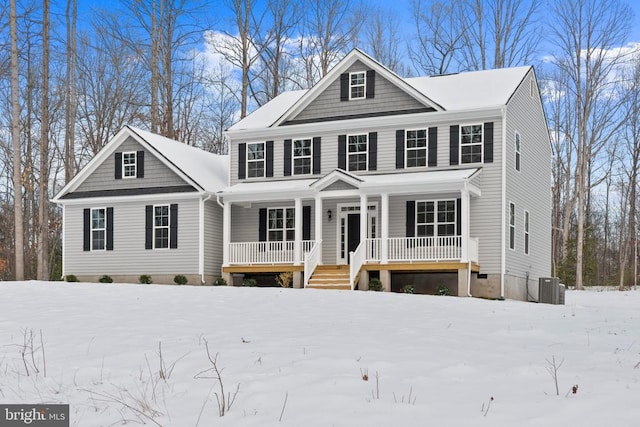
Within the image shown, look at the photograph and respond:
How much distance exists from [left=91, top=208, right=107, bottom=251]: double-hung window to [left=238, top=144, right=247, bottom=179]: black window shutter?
480cm

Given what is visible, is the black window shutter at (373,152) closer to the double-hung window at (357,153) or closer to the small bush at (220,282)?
the double-hung window at (357,153)

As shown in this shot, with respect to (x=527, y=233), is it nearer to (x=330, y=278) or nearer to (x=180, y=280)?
(x=330, y=278)

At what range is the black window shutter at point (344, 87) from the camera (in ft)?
84.3

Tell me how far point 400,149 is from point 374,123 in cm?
118

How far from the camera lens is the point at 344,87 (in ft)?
84.6

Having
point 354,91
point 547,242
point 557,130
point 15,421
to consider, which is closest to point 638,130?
point 557,130

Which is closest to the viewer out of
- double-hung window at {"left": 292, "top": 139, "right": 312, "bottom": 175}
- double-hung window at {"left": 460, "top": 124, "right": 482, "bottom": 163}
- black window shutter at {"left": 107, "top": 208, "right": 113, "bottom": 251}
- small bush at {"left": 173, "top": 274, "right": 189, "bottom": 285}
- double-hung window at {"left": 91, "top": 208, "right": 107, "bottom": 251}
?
double-hung window at {"left": 460, "top": 124, "right": 482, "bottom": 163}

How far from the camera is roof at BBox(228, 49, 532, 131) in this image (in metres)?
24.1

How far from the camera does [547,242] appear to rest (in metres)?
29.1

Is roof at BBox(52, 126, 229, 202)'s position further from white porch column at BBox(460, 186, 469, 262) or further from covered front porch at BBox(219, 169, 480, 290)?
white porch column at BBox(460, 186, 469, 262)

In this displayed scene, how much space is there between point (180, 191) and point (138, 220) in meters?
1.86

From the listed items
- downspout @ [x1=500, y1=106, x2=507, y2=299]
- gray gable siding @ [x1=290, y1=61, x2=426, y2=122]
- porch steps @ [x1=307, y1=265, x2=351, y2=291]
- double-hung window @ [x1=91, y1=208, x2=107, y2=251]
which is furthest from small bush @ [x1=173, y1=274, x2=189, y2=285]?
downspout @ [x1=500, y1=106, x2=507, y2=299]

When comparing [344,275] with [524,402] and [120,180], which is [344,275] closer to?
[120,180]

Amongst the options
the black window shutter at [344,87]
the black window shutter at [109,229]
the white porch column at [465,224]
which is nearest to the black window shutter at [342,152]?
the black window shutter at [344,87]
